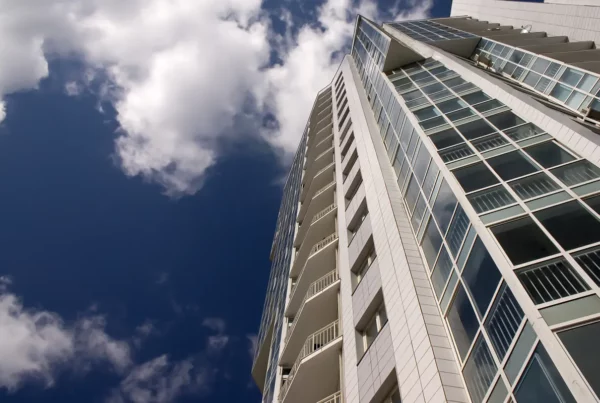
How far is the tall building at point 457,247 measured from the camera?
282 inches

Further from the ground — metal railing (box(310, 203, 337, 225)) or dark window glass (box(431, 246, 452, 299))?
metal railing (box(310, 203, 337, 225))

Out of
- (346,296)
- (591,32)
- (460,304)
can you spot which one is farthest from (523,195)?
(591,32)

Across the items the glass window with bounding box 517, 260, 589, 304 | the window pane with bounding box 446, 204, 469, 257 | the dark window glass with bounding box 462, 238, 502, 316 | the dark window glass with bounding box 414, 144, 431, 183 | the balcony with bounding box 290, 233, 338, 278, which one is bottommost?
the glass window with bounding box 517, 260, 589, 304

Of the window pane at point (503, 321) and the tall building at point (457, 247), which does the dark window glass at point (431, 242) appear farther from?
the window pane at point (503, 321)

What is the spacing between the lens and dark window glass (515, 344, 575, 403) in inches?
237

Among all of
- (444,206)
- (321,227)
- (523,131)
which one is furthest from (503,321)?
(321,227)

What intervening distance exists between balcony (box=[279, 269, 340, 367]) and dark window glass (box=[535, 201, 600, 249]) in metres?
9.56

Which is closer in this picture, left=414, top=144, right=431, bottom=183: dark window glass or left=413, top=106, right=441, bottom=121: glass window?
left=414, top=144, right=431, bottom=183: dark window glass

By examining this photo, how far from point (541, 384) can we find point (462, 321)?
285 centimetres

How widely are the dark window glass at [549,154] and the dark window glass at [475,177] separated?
4.07ft

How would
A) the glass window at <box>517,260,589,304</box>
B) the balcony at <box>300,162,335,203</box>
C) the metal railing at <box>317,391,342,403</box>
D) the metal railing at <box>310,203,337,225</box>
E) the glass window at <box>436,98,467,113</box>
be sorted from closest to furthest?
1. the glass window at <box>517,260,589,304</box>
2. the metal railing at <box>317,391,342,403</box>
3. the glass window at <box>436,98,467,113</box>
4. the metal railing at <box>310,203,337,225</box>
5. the balcony at <box>300,162,335,203</box>

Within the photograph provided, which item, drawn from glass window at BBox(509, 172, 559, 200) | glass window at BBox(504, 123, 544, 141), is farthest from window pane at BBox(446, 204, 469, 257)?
glass window at BBox(504, 123, 544, 141)

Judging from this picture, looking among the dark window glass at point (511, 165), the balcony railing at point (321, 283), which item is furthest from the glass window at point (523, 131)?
the balcony railing at point (321, 283)

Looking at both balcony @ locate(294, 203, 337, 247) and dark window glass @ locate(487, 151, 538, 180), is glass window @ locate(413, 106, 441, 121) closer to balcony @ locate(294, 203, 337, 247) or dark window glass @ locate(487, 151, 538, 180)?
dark window glass @ locate(487, 151, 538, 180)
